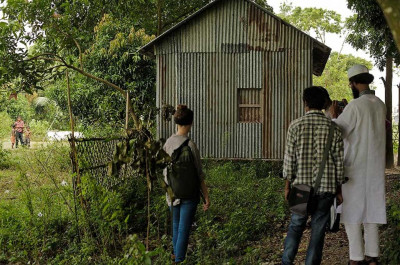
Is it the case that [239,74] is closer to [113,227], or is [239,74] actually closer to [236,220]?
[236,220]

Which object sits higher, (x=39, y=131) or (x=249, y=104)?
(x=249, y=104)

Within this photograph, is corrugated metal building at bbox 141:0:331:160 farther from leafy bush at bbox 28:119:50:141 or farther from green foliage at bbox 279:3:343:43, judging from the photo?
green foliage at bbox 279:3:343:43

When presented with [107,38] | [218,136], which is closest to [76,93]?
[107,38]

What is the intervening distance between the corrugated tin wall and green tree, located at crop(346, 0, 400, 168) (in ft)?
6.07

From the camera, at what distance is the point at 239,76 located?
1520 cm

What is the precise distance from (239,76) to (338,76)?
41556mm

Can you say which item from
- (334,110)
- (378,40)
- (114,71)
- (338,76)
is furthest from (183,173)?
(338,76)

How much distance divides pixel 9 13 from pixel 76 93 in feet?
37.4

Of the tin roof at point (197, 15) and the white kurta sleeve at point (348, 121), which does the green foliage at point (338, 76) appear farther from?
the white kurta sleeve at point (348, 121)

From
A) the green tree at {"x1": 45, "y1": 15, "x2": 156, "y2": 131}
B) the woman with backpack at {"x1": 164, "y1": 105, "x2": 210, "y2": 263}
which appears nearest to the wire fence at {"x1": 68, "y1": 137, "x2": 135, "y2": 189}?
the woman with backpack at {"x1": 164, "y1": 105, "x2": 210, "y2": 263}

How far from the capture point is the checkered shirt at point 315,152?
468 cm

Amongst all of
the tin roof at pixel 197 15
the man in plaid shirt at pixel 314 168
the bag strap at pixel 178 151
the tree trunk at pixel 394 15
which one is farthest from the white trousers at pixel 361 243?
the tin roof at pixel 197 15

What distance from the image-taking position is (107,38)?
20594 millimetres

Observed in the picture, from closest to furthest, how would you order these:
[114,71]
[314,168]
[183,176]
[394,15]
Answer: [394,15] → [314,168] → [183,176] → [114,71]
